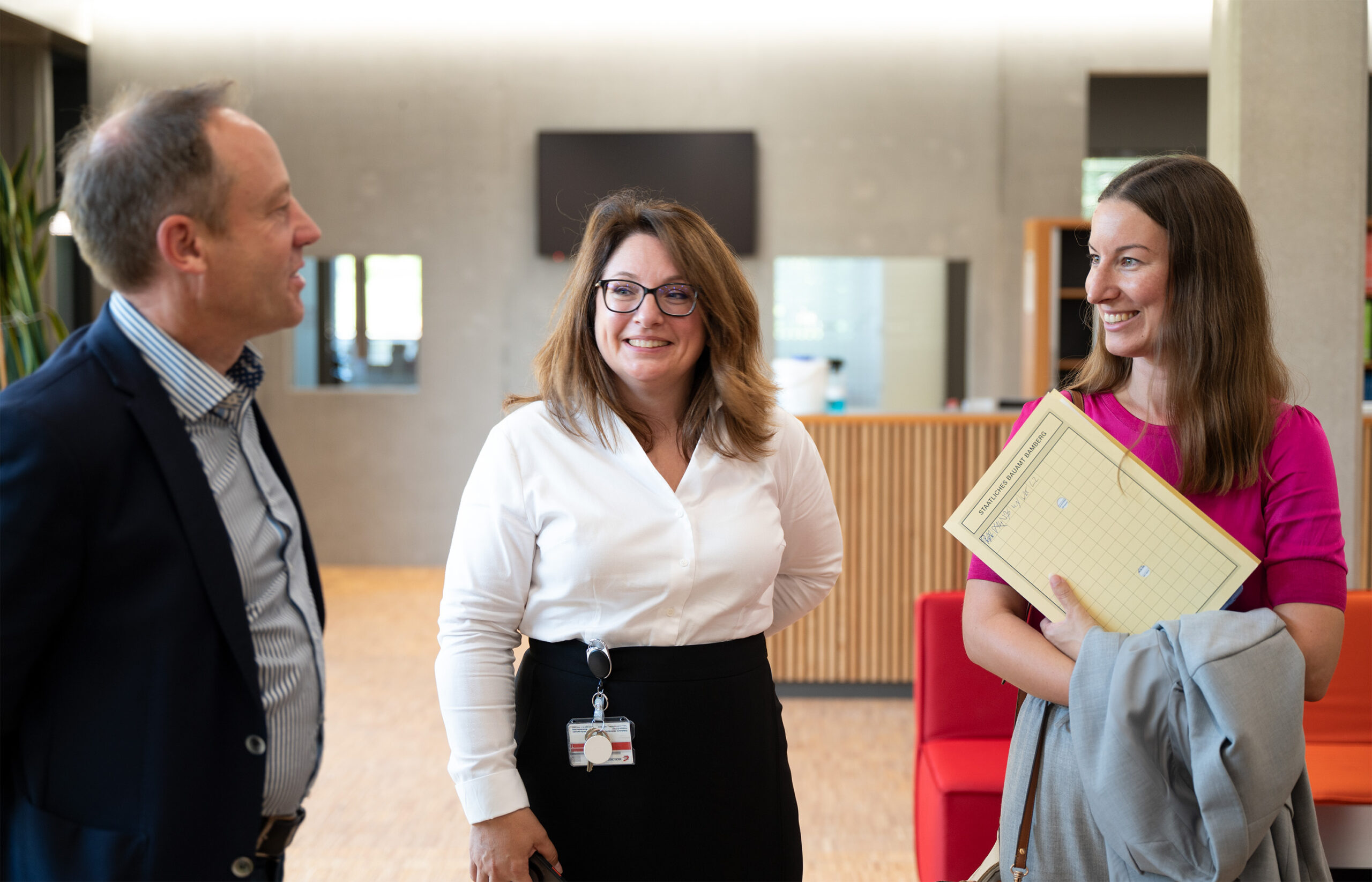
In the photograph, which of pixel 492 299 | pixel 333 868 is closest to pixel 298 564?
pixel 333 868

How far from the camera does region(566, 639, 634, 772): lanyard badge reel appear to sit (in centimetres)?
150

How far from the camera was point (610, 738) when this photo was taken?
1.51 metres

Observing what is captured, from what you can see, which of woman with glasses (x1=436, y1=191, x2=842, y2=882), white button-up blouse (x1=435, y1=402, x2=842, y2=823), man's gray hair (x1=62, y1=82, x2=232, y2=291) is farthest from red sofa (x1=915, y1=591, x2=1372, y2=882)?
man's gray hair (x1=62, y1=82, x2=232, y2=291)

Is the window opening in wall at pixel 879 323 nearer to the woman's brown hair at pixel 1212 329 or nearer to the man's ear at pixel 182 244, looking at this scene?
the woman's brown hair at pixel 1212 329

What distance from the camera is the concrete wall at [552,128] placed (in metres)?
7.57

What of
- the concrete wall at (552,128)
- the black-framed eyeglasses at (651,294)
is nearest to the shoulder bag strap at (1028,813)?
the black-framed eyeglasses at (651,294)

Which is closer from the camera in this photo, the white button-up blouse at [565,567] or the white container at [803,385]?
the white button-up blouse at [565,567]

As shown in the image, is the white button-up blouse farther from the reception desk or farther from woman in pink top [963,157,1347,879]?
the reception desk

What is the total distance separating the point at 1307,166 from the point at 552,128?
19.1ft

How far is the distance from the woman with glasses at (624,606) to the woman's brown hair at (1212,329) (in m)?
0.63

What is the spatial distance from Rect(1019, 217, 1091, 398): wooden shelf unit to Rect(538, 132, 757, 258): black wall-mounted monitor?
2.07 metres

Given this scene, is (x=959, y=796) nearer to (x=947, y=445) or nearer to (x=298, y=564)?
(x=298, y=564)

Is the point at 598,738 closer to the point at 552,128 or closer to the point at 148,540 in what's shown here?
the point at 148,540

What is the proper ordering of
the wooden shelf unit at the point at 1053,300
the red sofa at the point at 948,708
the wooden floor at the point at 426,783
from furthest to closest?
1. the wooden shelf unit at the point at 1053,300
2. the wooden floor at the point at 426,783
3. the red sofa at the point at 948,708
